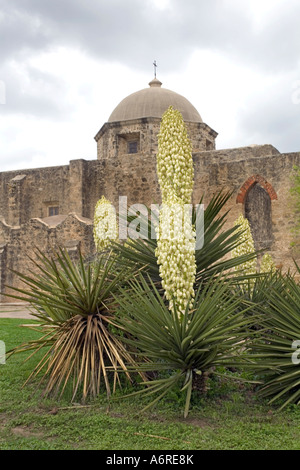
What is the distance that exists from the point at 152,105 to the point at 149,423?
72.9ft

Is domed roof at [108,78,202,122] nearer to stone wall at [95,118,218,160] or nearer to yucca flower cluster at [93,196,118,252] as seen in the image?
stone wall at [95,118,218,160]

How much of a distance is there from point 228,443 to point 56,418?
1399mm

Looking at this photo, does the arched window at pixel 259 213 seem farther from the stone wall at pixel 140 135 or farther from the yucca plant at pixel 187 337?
the yucca plant at pixel 187 337

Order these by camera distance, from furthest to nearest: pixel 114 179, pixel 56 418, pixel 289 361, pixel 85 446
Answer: pixel 114 179 → pixel 289 361 → pixel 56 418 → pixel 85 446

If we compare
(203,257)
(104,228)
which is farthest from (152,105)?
(203,257)

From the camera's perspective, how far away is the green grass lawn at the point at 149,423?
134 inches

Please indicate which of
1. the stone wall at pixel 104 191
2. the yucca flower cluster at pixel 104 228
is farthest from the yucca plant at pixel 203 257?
the stone wall at pixel 104 191

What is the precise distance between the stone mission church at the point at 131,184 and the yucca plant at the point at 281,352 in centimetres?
1165

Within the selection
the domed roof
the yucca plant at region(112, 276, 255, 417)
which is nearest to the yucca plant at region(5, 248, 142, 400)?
the yucca plant at region(112, 276, 255, 417)

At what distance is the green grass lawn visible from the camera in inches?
134

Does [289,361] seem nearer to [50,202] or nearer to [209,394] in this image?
[209,394]
